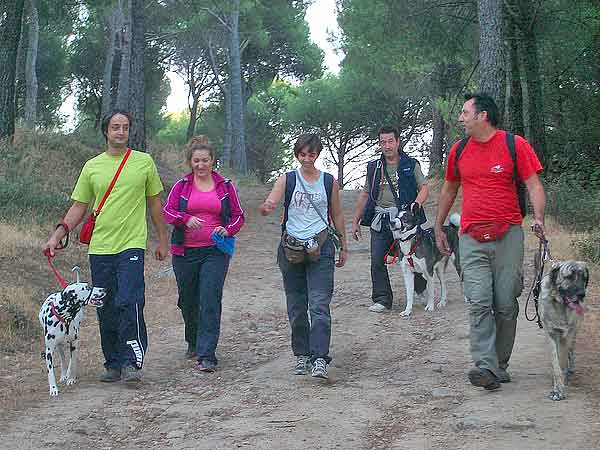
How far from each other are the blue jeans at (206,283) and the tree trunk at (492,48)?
27.4ft

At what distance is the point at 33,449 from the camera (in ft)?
18.8

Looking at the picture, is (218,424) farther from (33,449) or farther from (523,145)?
(523,145)

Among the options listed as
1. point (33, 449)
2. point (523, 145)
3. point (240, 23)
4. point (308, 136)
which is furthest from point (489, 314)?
point (240, 23)

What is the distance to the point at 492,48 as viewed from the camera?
1487 centimetres

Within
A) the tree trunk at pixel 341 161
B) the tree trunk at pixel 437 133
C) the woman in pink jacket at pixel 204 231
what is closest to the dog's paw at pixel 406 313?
the woman in pink jacket at pixel 204 231

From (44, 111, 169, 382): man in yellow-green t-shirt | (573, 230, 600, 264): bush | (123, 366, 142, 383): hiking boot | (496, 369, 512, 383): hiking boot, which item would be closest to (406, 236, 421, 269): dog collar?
(573, 230, 600, 264): bush

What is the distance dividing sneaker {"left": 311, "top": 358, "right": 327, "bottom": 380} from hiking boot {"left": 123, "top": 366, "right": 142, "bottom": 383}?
1.29 metres

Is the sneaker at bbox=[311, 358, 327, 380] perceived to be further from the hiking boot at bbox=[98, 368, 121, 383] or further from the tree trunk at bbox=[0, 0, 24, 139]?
the tree trunk at bbox=[0, 0, 24, 139]

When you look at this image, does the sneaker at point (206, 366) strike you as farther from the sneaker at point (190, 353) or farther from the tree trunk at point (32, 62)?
the tree trunk at point (32, 62)

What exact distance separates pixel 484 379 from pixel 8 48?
11.3 metres

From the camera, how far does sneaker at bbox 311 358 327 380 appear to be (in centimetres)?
709

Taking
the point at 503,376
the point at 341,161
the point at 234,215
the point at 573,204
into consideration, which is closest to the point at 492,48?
the point at 573,204

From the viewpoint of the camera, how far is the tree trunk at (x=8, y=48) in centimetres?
1527

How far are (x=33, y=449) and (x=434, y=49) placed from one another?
14997mm
